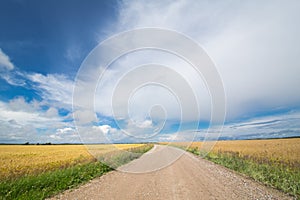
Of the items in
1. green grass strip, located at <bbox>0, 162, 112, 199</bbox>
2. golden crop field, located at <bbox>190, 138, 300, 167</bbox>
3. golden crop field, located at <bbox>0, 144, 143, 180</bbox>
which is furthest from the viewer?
golden crop field, located at <bbox>190, 138, 300, 167</bbox>

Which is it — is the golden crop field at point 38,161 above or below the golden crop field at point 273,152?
above

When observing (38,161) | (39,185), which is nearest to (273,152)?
(39,185)

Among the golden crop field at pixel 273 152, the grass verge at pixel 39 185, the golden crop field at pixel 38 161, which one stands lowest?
the golden crop field at pixel 273 152

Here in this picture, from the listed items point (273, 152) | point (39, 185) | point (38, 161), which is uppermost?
point (38, 161)

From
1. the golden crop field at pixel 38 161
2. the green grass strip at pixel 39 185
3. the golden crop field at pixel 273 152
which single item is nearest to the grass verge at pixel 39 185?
the green grass strip at pixel 39 185

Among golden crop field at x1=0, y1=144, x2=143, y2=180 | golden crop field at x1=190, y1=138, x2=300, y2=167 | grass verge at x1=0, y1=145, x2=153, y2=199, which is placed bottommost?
golden crop field at x1=190, y1=138, x2=300, y2=167

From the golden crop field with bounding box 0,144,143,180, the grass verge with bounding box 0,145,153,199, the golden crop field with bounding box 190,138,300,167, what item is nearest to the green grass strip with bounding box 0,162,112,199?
the grass verge with bounding box 0,145,153,199

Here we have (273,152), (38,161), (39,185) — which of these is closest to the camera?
(39,185)

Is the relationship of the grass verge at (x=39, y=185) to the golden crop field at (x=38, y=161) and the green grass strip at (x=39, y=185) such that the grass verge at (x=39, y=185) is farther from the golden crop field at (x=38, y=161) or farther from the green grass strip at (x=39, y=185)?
the golden crop field at (x=38, y=161)

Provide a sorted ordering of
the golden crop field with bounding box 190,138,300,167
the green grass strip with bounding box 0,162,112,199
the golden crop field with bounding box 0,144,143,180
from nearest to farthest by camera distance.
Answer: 1. the green grass strip with bounding box 0,162,112,199
2. the golden crop field with bounding box 0,144,143,180
3. the golden crop field with bounding box 190,138,300,167

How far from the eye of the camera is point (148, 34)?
13203mm

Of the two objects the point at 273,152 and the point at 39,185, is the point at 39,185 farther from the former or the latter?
the point at 273,152

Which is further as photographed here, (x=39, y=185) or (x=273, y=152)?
(x=273, y=152)

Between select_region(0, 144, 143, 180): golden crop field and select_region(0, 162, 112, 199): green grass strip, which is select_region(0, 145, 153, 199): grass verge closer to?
select_region(0, 162, 112, 199): green grass strip
